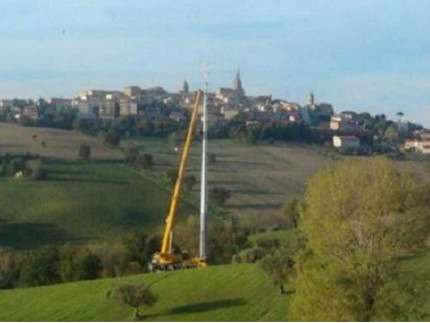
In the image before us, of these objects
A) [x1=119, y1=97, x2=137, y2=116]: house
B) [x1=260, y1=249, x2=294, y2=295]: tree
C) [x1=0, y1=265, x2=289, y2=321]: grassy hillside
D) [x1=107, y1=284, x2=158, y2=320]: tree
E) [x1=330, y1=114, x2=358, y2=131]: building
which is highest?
[x1=119, y1=97, x2=137, y2=116]: house

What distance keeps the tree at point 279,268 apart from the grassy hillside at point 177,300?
0.34m

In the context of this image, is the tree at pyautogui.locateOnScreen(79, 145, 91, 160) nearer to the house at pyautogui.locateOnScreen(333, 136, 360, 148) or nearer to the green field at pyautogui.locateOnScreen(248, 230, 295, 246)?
the green field at pyautogui.locateOnScreen(248, 230, 295, 246)

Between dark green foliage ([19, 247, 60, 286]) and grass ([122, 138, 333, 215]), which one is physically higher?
grass ([122, 138, 333, 215])

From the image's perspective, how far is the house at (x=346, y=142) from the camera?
262 ft

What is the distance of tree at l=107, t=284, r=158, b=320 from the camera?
91.3ft

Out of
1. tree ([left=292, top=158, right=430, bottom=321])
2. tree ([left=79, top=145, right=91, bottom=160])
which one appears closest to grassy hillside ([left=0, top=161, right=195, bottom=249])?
tree ([left=79, top=145, right=91, bottom=160])

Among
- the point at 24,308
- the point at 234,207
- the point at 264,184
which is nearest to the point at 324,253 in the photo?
the point at 24,308

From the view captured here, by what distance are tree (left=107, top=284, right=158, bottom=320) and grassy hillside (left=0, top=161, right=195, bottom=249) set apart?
1702cm

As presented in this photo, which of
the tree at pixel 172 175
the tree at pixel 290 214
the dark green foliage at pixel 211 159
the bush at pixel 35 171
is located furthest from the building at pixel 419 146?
the tree at pixel 290 214

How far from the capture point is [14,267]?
40.1m

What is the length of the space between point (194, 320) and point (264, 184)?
103 ft

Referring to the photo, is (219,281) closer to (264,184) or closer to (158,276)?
(158,276)

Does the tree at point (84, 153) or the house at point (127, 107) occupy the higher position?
the house at point (127, 107)

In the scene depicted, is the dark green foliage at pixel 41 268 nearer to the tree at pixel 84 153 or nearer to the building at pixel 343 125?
the tree at pixel 84 153
